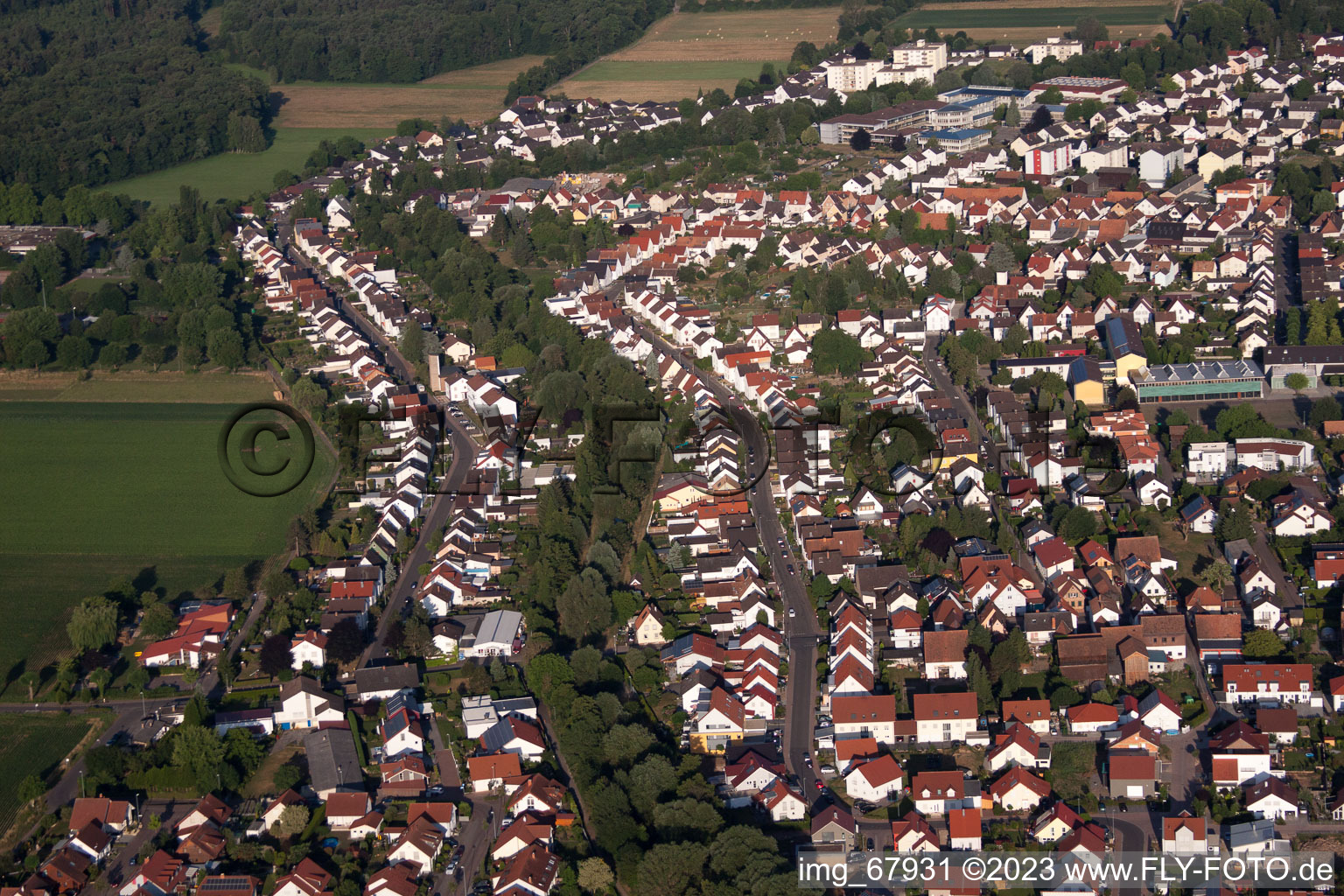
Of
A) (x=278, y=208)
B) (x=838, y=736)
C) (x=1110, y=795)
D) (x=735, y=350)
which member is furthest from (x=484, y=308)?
(x=1110, y=795)

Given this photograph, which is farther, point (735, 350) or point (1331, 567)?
point (735, 350)

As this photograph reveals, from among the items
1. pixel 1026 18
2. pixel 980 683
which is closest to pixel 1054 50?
pixel 1026 18

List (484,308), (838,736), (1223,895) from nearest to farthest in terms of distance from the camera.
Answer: (1223,895), (838,736), (484,308)

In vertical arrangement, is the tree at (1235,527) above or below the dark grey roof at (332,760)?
above

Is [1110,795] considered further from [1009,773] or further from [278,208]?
[278,208]

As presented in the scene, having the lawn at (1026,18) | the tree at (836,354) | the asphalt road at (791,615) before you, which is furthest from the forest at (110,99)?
the asphalt road at (791,615)

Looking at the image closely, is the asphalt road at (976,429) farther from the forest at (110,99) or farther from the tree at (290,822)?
the forest at (110,99)

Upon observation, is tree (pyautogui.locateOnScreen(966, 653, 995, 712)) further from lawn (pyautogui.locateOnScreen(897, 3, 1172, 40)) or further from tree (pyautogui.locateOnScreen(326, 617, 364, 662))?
lawn (pyautogui.locateOnScreen(897, 3, 1172, 40))
